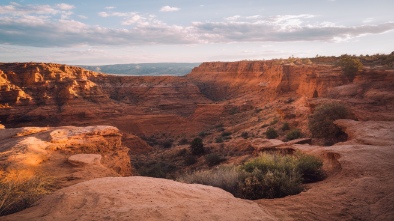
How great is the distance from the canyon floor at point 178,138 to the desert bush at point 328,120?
1.73ft

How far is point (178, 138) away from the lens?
32.2 m

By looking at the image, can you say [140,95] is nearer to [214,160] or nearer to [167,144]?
[167,144]

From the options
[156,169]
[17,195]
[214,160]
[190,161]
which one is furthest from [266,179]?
[190,161]

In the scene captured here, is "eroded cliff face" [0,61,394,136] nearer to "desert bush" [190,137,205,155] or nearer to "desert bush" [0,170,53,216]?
"desert bush" [190,137,205,155]

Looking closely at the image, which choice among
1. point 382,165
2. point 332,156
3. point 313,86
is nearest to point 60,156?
point 332,156

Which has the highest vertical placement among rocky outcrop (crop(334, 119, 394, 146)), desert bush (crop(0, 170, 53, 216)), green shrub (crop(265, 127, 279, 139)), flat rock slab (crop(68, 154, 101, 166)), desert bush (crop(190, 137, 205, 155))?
desert bush (crop(0, 170, 53, 216))

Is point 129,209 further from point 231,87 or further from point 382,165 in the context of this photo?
point 231,87

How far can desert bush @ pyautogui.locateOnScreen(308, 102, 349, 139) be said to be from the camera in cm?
1370

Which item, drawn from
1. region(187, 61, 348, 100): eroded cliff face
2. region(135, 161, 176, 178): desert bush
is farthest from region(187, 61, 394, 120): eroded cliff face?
region(135, 161, 176, 178): desert bush

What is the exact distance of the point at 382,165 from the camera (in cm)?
645

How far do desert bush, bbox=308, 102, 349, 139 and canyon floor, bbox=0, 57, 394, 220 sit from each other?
1.73 ft

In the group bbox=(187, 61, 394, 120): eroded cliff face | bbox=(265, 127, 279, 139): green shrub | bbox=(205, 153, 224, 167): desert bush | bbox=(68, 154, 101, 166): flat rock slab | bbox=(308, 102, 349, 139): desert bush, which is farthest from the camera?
bbox=(265, 127, 279, 139): green shrub

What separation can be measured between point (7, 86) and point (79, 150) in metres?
30.3

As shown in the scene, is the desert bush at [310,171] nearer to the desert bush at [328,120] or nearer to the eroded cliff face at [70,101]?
the desert bush at [328,120]
